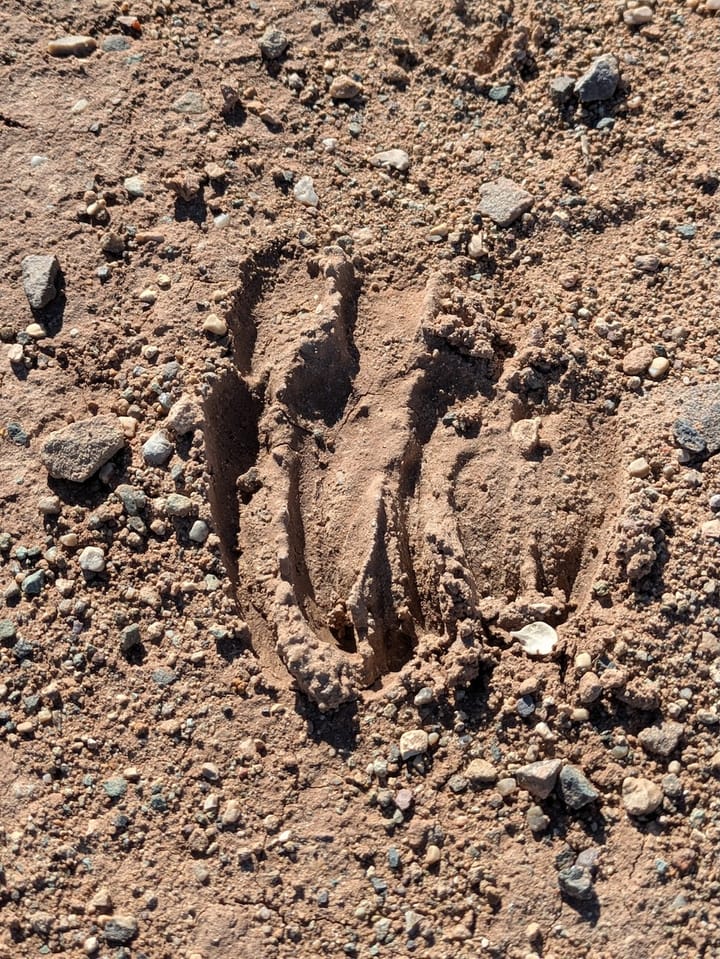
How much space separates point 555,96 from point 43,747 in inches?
113

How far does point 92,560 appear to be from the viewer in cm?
307

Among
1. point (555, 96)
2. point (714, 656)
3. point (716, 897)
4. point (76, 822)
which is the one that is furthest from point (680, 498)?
point (76, 822)

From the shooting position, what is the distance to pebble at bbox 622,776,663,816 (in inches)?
108

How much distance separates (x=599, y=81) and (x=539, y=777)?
2457 mm

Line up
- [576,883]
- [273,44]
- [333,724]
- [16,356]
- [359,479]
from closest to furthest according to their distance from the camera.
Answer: [576,883], [333,724], [359,479], [16,356], [273,44]

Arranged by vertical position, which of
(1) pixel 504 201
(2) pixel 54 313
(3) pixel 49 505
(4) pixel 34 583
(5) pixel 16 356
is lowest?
(4) pixel 34 583

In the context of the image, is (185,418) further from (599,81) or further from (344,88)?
(599,81)

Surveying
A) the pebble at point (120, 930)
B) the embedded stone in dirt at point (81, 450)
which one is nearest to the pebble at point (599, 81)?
the embedded stone in dirt at point (81, 450)

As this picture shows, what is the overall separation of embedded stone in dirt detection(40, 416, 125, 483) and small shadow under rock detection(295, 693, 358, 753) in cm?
100

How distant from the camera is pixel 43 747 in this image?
2.97 meters

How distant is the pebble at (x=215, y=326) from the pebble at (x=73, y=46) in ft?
4.37

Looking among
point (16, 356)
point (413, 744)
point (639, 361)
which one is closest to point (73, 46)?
point (16, 356)

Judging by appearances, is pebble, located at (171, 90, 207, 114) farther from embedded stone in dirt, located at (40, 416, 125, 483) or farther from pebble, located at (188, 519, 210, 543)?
pebble, located at (188, 519, 210, 543)

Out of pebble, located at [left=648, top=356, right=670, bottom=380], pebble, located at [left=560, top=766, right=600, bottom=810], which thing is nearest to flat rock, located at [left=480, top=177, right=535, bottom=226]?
pebble, located at [left=648, top=356, right=670, bottom=380]
